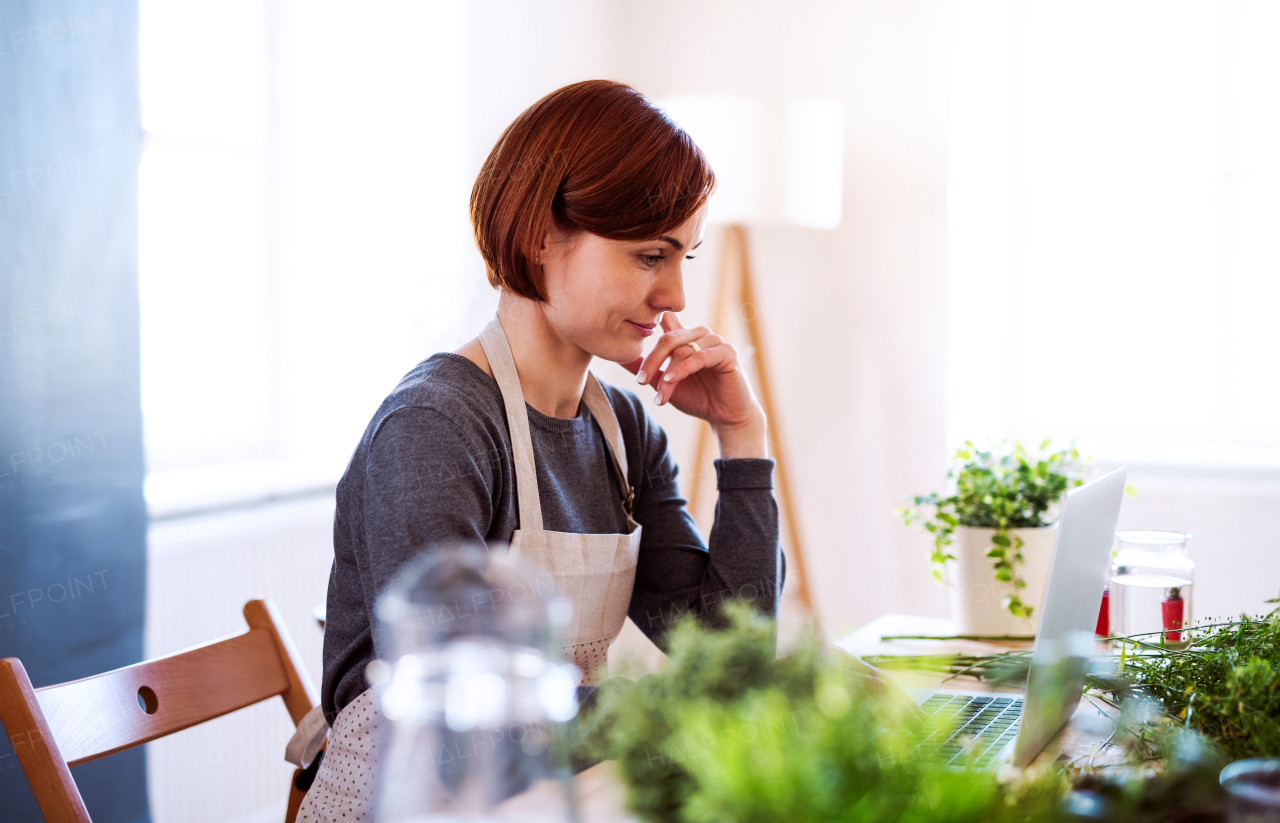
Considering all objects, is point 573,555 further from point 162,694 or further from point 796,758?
point 796,758

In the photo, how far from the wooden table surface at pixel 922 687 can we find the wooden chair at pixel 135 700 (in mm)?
554

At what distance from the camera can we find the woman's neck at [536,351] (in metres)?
1.28

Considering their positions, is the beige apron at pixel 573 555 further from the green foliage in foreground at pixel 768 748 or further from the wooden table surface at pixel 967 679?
the green foliage in foreground at pixel 768 748

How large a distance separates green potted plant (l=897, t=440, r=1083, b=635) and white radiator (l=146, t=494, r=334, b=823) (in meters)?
1.37

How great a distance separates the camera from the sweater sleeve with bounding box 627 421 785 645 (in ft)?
4.53

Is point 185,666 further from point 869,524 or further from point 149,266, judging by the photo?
point 869,524

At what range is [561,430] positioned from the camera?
4.30ft

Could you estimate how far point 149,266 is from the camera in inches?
89.0

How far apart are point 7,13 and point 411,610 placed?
156 centimetres

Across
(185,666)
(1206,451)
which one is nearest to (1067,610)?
(185,666)

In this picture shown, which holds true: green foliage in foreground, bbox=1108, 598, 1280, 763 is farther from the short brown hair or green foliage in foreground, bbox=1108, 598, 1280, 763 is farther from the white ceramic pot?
the short brown hair

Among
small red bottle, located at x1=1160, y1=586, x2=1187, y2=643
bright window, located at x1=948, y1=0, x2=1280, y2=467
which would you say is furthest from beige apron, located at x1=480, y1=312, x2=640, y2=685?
bright window, located at x1=948, y1=0, x2=1280, y2=467

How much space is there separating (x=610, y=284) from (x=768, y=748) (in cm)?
80

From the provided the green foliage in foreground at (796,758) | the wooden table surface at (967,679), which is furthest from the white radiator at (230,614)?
the green foliage in foreground at (796,758)
